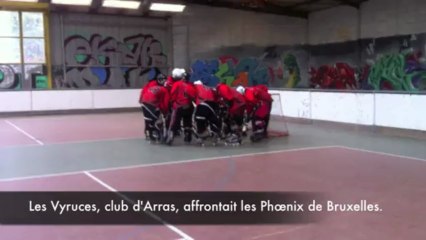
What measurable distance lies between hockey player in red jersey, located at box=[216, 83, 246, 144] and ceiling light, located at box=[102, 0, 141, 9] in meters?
11.4

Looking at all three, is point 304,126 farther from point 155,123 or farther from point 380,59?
point 380,59

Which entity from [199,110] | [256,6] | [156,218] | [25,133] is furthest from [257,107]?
[256,6]

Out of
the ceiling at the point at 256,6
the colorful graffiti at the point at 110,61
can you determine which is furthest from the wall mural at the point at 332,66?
the colorful graffiti at the point at 110,61

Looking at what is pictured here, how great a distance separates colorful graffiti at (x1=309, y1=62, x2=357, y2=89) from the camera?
23.2 metres

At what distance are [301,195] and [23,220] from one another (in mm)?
3026

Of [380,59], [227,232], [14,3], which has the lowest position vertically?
[227,232]

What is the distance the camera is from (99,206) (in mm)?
5109

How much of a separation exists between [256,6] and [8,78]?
11989 millimetres

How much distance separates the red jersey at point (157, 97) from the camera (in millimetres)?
9750

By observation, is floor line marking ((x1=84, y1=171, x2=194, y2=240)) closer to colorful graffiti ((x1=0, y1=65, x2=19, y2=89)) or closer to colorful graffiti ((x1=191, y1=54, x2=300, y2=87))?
colorful graffiti ((x1=0, y1=65, x2=19, y2=89))

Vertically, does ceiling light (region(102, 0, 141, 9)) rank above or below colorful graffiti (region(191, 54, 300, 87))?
above

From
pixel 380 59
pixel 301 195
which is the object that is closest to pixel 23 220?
pixel 301 195

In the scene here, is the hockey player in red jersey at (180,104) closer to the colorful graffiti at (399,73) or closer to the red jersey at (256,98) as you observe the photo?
the red jersey at (256,98)

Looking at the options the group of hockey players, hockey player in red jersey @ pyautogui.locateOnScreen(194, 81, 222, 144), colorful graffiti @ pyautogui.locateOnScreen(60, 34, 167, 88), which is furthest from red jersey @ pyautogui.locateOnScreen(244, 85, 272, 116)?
colorful graffiti @ pyautogui.locateOnScreen(60, 34, 167, 88)
